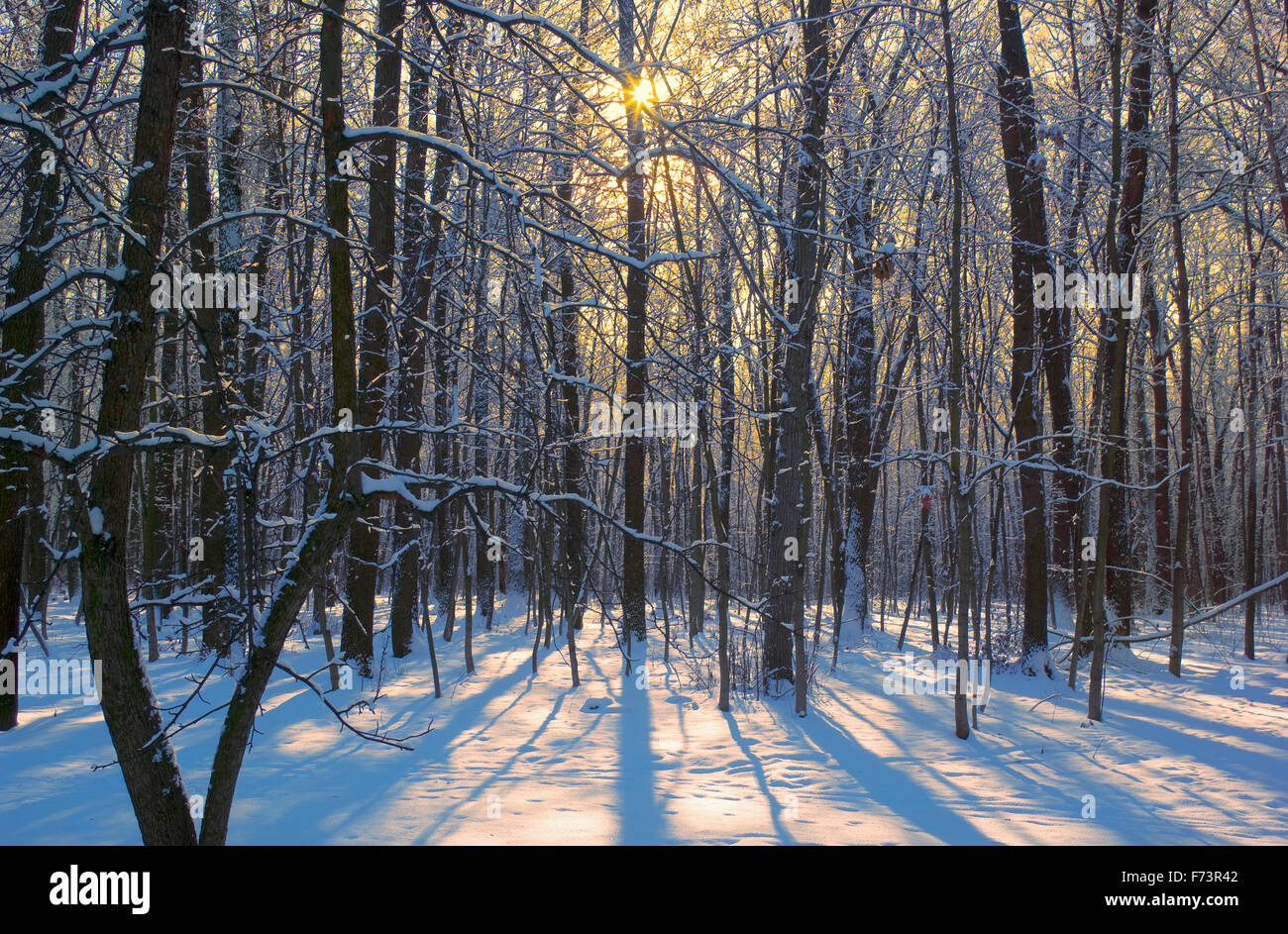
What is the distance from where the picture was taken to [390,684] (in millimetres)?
11781

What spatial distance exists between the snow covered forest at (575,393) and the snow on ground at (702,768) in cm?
7

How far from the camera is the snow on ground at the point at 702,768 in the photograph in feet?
18.3

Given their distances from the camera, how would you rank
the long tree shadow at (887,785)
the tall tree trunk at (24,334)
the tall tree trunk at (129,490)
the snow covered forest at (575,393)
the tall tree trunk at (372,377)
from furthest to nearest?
1. the tall tree trunk at (372,377)
2. the long tree shadow at (887,785)
3. the tall tree trunk at (24,334)
4. the snow covered forest at (575,393)
5. the tall tree trunk at (129,490)

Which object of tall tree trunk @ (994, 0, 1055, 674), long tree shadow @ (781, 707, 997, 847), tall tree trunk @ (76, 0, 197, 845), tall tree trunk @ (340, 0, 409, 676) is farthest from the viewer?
tall tree trunk @ (994, 0, 1055, 674)

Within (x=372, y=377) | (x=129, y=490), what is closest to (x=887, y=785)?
(x=372, y=377)

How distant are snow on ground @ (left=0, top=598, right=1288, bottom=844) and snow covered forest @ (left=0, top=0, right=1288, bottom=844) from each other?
68mm

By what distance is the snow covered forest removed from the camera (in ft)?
11.1

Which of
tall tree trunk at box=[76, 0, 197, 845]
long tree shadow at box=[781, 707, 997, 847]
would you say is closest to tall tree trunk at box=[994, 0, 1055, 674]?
long tree shadow at box=[781, 707, 997, 847]

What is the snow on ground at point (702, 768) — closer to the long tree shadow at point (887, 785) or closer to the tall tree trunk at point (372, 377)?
the long tree shadow at point (887, 785)

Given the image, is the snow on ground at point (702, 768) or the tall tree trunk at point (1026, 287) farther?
the tall tree trunk at point (1026, 287)

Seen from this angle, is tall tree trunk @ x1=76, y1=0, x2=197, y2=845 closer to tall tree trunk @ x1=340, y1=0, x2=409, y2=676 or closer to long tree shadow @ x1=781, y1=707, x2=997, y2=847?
tall tree trunk @ x1=340, y1=0, x2=409, y2=676

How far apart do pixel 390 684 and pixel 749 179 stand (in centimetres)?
825

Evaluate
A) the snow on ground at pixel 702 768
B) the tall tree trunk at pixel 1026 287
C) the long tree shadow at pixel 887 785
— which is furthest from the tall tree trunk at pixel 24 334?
the tall tree trunk at pixel 1026 287

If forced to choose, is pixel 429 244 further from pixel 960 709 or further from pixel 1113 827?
pixel 1113 827
